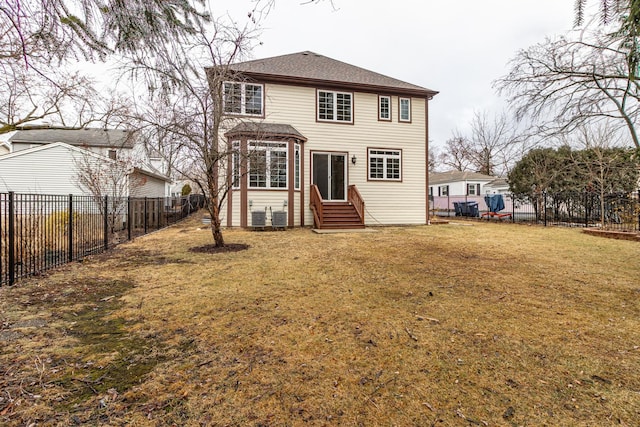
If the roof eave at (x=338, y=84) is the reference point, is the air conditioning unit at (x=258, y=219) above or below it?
below

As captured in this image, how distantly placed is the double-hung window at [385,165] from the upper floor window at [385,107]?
62.1 inches

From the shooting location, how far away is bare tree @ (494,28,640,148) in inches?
152

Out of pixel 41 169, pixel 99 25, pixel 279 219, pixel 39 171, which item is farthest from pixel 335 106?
pixel 39 171

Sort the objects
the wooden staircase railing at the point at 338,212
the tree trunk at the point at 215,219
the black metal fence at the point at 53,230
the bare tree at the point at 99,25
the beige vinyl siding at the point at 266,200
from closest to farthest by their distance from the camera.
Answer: the bare tree at the point at 99,25
the black metal fence at the point at 53,230
the tree trunk at the point at 215,219
the wooden staircase railing at the point at 338,212
the beige vinyl siding at the point at 266,200

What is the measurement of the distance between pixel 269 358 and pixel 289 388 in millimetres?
477

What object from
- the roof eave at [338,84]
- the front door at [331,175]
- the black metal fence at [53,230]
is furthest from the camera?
the front door at [331,175]

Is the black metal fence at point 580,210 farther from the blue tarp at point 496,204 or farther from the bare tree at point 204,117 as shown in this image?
the bare tree at point 204,117

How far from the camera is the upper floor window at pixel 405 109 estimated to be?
46.2 ft

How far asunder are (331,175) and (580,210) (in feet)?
40.9

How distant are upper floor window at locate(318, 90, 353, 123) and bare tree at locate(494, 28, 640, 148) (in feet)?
28.7

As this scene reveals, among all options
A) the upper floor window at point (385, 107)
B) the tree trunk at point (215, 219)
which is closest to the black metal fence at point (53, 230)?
the tree trunk at point (215, 219)

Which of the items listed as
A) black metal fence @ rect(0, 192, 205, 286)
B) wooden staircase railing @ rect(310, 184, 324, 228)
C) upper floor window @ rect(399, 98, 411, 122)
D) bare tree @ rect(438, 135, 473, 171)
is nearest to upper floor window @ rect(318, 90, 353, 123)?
upper floor window @ rect(399, 98, 411, 122)

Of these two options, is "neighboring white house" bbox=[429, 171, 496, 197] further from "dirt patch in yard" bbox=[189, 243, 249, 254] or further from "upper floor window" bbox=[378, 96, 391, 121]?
"dirt patch in yard" bbox=[189, 243, 249, 254]

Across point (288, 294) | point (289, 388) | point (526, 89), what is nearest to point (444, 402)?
point (289, 388)
